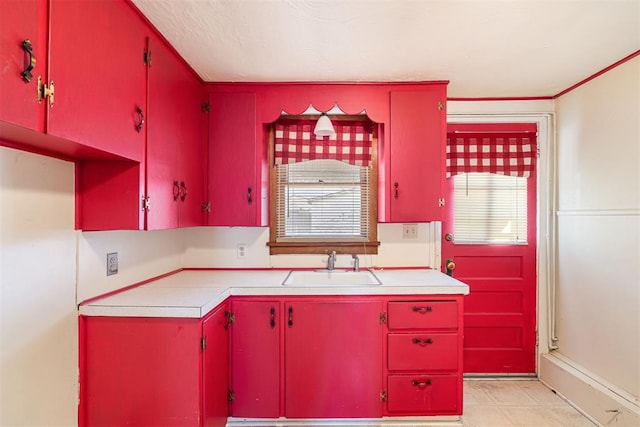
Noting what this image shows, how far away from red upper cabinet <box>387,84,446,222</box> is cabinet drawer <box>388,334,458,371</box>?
79 centimetres

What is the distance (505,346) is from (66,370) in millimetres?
2978

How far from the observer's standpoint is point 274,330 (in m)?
2.00

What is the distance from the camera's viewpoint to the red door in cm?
268

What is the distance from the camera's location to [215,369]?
5.78 feet

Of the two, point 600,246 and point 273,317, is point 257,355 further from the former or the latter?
point 600,246

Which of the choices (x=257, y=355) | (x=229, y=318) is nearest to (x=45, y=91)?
(x=229, y=318)

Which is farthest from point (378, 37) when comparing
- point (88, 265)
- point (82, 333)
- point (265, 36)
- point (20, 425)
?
point (20, 425)

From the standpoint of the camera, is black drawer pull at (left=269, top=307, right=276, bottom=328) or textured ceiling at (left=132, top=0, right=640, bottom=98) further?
black drawer pull at (left=269, top=307, right=276, bottom=328)

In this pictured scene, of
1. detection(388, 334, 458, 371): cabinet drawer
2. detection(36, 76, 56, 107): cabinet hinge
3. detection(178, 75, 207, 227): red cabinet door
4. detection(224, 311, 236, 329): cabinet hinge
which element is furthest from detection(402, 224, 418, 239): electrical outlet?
detection(36, 76, 56, 107): cabinet hinge

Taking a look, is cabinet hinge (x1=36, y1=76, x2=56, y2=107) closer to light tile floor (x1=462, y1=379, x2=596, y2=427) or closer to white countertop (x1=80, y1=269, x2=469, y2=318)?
white countertop (x1=80, y1=269, x2=469, y2=318)

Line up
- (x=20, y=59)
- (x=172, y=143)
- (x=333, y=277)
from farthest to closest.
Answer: (x=333, y=277), (x=172, y=143), (x=20, y=59)

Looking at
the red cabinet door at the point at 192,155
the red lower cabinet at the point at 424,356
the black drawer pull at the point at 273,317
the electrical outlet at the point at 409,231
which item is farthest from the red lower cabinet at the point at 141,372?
the electrical outlet at the point at 409,231

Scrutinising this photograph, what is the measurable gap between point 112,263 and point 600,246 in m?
3.04

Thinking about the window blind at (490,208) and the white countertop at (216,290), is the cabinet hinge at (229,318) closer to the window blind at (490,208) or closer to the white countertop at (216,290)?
the white countertop at (216,290)
